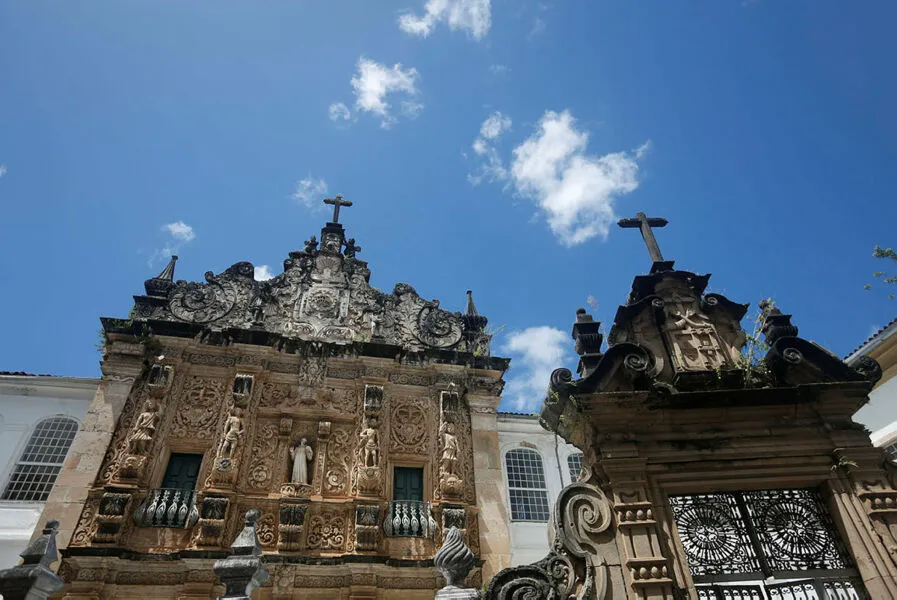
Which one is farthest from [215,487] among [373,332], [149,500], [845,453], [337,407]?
[845,453]

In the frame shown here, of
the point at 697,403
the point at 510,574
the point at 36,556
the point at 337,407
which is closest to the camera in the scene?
the point at 510,574

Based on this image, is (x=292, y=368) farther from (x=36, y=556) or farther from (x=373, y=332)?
(x=36, y=556)

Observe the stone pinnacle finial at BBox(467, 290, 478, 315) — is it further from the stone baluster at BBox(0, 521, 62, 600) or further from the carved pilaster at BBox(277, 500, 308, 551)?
the stone baluster at BBox(0, 521, 62, 600)

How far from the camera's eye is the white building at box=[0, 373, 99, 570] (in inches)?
494

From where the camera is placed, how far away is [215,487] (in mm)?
12547

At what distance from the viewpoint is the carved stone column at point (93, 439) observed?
11773 mm

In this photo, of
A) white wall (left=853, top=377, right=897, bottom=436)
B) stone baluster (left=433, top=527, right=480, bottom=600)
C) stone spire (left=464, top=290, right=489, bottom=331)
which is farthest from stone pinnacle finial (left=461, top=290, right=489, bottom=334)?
stone baluster (left=433, top=527, right=480, bottom=600)

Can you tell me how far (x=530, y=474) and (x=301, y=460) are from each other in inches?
253

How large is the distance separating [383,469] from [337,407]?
2.13m

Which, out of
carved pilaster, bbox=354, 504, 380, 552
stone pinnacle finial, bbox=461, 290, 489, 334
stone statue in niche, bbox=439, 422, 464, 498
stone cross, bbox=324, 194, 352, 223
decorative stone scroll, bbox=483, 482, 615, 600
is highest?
stone cross, bbox=324, 194, 352, 223

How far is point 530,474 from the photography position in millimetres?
15711

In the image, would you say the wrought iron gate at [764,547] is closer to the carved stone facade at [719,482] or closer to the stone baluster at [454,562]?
the carved stone facade at [719,482]

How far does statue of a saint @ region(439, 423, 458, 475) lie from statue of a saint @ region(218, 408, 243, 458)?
5.02 meters

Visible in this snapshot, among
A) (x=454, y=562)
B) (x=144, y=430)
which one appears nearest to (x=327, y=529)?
(x=144, y=430)
